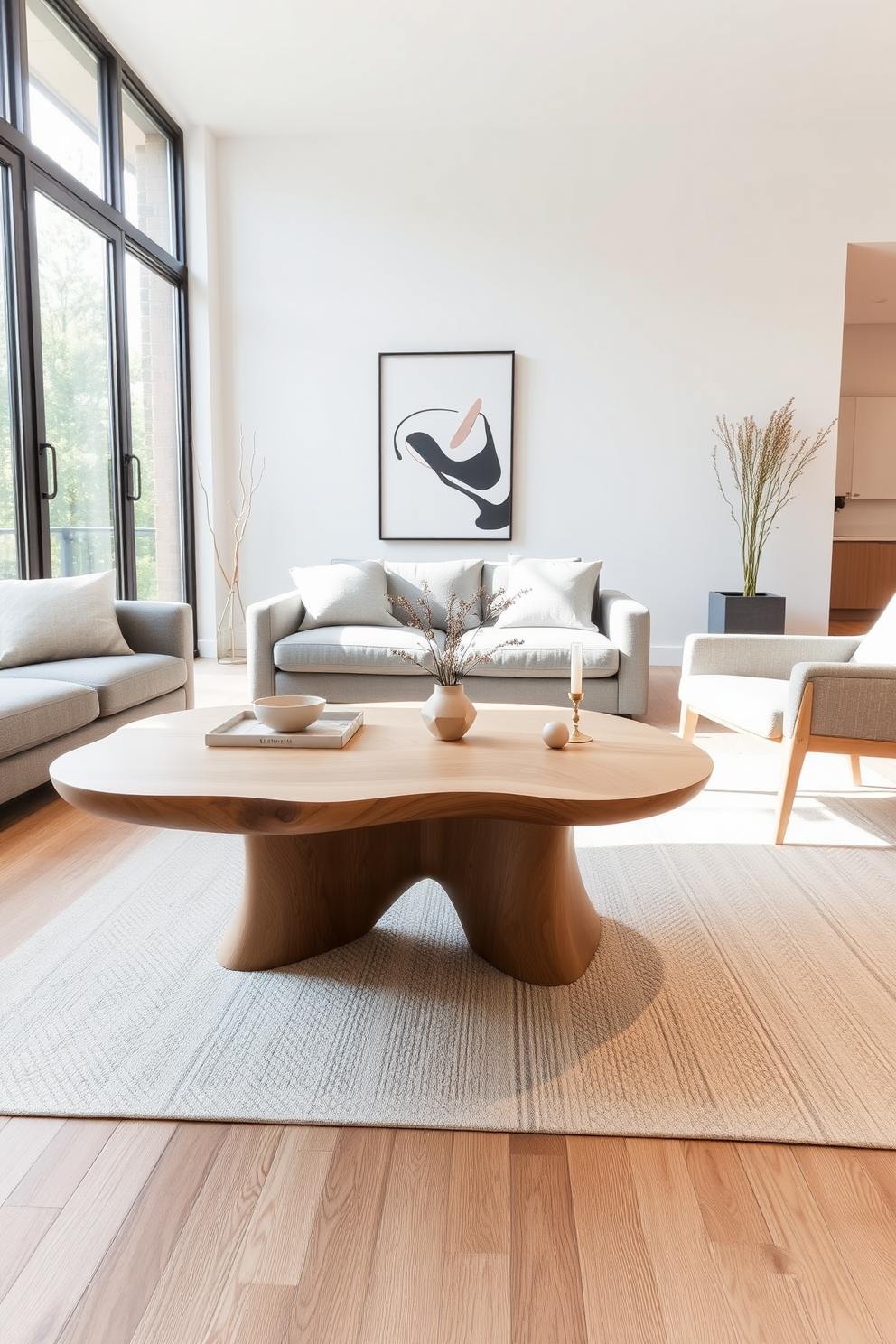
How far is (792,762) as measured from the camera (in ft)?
8.87

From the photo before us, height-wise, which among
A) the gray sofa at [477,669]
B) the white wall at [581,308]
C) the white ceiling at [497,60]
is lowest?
the gray sofa at [477,669]

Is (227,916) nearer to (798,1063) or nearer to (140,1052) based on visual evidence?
(140,1052)

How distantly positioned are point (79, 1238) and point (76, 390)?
4.28m

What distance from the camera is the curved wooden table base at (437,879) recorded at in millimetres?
1871

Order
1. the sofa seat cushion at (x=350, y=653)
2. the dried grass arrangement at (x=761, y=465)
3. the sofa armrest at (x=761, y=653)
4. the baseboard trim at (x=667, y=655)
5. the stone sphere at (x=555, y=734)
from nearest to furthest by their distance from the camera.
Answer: the stone sphere at (x=555, y=734) → the sofa armrest at (x=761, y=653) → the sofa seat cushion at (x=350, y=653) → the dried grass arrangement at (x=761, y=465) → the baseboard trim at (x=667, y=655)

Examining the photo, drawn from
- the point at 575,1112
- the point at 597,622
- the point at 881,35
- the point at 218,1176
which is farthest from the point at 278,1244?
the point at 881,35

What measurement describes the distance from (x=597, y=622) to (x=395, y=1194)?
11.7ft

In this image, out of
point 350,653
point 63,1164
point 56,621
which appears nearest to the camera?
point 63,1164

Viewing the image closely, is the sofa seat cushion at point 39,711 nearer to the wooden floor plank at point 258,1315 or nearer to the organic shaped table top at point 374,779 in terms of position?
the organic shaped table top at point 374,779

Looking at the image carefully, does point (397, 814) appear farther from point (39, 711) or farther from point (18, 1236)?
point (39, 711)

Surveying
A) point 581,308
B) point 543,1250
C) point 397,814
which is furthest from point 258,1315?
point 581,308

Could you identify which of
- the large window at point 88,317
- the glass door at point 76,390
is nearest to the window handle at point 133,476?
the large window at point 88,317

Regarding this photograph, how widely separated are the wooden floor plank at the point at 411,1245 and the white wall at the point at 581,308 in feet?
16.3

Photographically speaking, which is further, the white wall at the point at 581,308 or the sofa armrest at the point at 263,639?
the white wall at the point at 581,308
